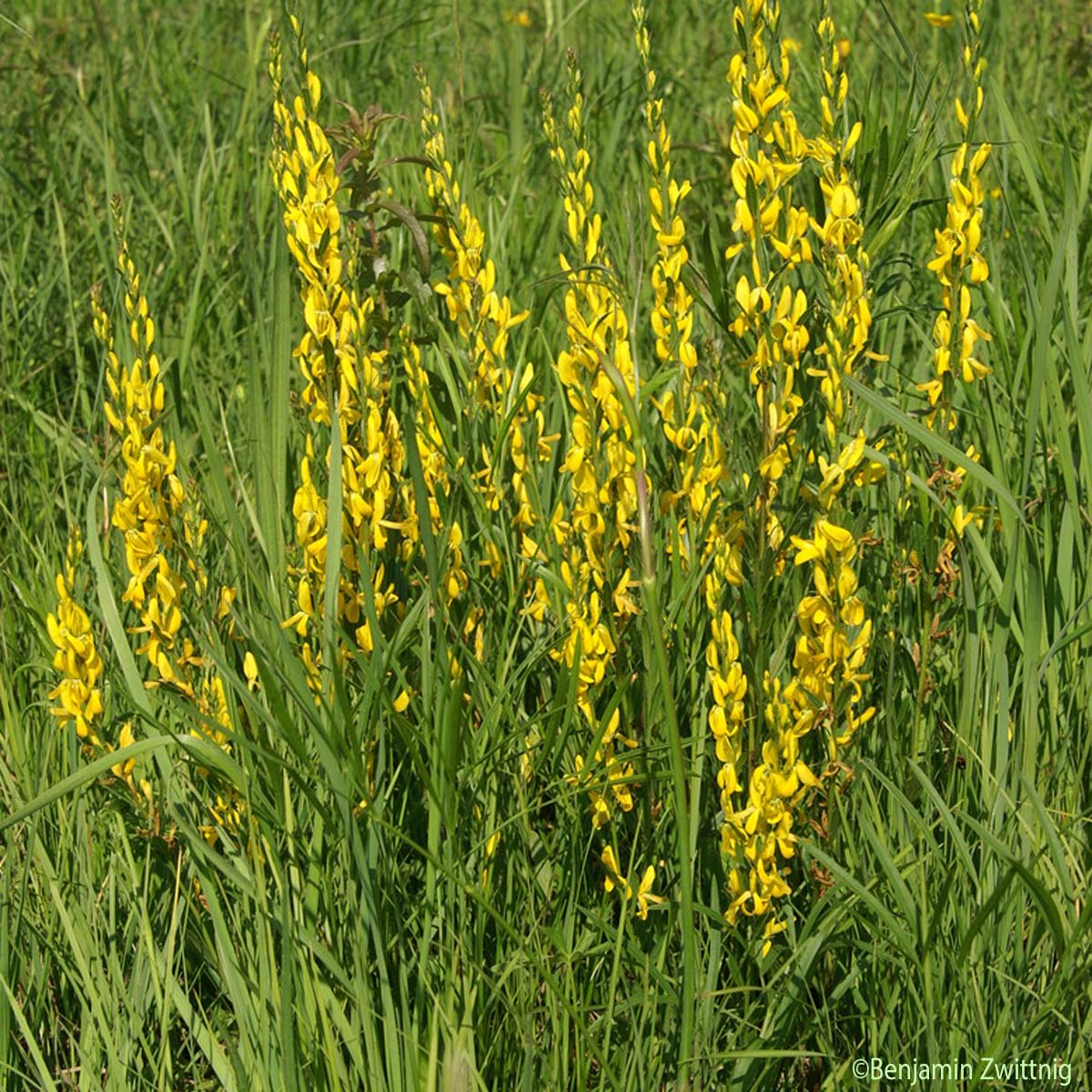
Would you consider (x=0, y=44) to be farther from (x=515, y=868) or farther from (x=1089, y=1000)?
(x=1089, y=1000)

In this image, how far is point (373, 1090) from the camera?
63.8 inches

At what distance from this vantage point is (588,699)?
1.91 meters

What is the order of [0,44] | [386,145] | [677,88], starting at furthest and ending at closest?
[0,44]
[677,88]
[386,145]

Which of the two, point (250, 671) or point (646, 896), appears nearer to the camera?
point (646, 896)

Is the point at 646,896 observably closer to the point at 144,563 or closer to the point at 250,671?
the point at 250,671

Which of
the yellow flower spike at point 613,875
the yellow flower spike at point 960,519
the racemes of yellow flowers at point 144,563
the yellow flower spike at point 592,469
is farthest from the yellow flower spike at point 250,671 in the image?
the yellow flower spike at point 960,519

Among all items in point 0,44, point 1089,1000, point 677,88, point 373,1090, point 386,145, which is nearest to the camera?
point 373,1090

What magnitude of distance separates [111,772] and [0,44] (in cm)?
366

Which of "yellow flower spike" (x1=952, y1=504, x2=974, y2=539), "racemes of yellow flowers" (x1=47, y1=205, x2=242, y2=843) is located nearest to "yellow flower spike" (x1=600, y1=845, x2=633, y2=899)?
"racemes of yellow flowers" (x1=47, y1=205, x2=242, y2=843)

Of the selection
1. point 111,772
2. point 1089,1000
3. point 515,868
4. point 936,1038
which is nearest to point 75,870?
point 111,772

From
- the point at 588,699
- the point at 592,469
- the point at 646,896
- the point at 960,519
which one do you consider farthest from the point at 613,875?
the point at 960,519

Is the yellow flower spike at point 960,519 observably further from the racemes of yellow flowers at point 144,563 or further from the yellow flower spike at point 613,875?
the racemes of yellow flowers at point 144,563

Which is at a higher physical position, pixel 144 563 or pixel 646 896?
pixel 144 563

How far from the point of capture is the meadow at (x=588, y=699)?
5.54ft
